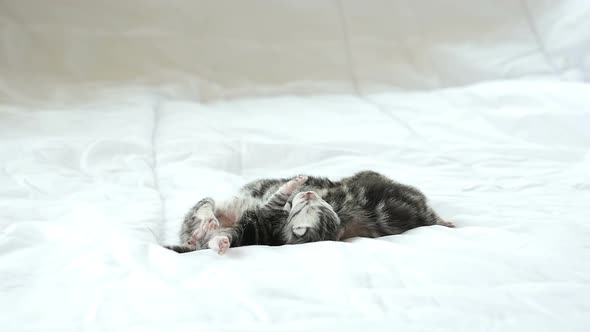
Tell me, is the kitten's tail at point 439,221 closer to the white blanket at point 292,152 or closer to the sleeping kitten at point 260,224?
the white blanket at point 292,152

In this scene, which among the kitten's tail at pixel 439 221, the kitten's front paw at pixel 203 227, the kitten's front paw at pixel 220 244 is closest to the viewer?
the kitten's front paw at pixel 220 244

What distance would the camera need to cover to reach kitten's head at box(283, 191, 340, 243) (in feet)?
4.29

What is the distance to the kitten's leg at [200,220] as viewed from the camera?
1304 millimetres

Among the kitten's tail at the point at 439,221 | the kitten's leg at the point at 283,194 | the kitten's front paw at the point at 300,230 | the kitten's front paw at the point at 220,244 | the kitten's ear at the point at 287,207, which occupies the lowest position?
the kitten's front paw at the point at 220,244

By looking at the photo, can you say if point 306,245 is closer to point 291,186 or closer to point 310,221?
point 310,221

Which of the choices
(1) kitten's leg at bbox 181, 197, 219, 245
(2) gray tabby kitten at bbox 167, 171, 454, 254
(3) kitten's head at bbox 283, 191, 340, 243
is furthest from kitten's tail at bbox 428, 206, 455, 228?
(1) kitten's leg at bbox 181, 197, 219, 245

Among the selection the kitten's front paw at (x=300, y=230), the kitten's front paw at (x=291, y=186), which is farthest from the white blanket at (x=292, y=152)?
the kitten's front paw at (x=291, y=186)

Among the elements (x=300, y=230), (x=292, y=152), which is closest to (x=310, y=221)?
(x=300, y=230)

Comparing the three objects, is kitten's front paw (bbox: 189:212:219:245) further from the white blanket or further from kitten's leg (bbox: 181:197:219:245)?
the white blanket

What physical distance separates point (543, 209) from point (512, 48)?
1.54 m

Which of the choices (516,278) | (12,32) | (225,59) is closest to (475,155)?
(516,278)

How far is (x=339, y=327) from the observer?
0.90 metres

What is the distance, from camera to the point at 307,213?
135 centimetres

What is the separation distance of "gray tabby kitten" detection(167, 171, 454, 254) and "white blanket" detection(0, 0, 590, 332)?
0.31 ft
